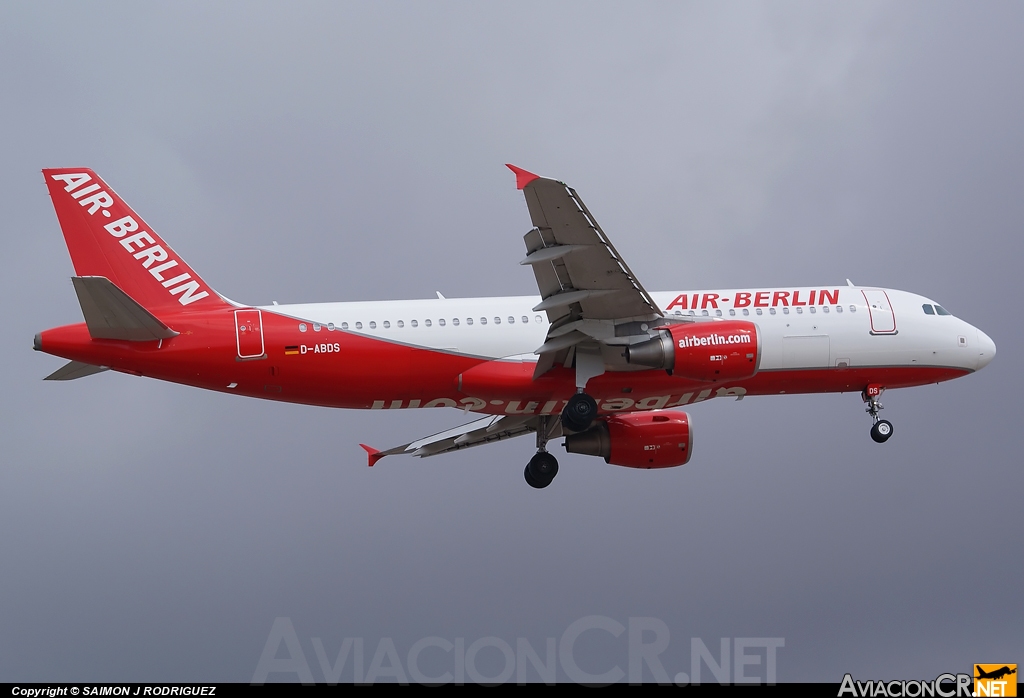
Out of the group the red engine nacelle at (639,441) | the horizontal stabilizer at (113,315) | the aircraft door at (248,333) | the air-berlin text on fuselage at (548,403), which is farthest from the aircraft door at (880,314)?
the horizontal stabilizer at (113,315)

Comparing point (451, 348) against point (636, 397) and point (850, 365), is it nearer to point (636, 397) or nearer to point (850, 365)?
point (636, 397)

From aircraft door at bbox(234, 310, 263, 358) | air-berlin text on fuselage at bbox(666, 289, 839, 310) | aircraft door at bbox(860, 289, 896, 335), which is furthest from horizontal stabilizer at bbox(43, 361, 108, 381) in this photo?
aircraft door at bbox(860, 289, 896, 335)

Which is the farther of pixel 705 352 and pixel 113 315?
pixel 705 352

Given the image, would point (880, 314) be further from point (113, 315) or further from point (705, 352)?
point (113, 315)

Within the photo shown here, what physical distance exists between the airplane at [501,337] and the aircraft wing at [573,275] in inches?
2.0

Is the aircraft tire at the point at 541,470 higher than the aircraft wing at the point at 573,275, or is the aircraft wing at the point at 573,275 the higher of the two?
the aircraft wing at the point at 573,275

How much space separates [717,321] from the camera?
38.2 m

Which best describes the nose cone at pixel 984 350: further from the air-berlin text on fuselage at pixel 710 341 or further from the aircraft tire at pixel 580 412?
the aircraft tire at pixel 580 412

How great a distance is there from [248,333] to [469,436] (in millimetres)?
11676

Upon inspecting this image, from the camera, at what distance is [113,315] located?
35.0 m

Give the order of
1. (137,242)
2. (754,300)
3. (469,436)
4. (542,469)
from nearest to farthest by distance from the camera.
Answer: (137,242)
(754,300)
(542,469)
(469,436)

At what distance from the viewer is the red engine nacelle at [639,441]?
44438mm

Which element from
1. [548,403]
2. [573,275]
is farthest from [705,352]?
[548,403]

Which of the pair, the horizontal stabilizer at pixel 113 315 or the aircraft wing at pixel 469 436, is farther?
the aircraft wing at pixel 469 436
